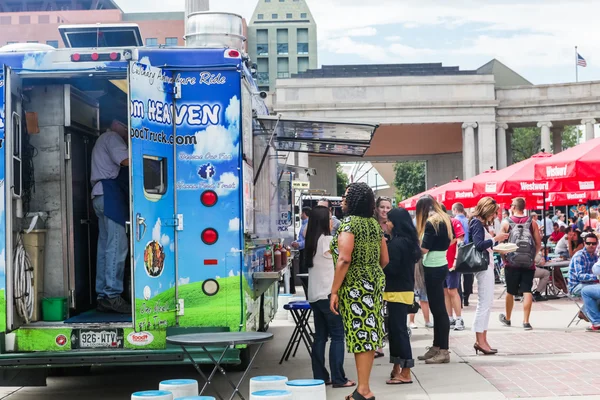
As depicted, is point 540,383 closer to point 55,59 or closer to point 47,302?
point 47,302

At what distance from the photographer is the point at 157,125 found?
24.6 feet

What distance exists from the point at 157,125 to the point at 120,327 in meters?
1.71

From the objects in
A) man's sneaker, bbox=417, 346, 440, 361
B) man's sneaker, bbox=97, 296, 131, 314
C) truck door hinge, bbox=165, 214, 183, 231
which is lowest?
man's sneaker, bbox=417, 346, 440, 361

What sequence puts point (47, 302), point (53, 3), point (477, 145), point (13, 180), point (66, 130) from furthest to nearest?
1. point (53, 3)
2. point (477, 145)
3. point (66, 130)
4. point (47, 302)
5. point (13, 180)

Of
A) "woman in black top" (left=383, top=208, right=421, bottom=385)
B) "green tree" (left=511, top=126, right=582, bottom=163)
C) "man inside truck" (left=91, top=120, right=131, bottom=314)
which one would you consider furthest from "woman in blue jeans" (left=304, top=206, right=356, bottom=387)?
"green tree" (left=511, top=126, right=582, bottom=163)

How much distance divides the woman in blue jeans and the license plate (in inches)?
74.9

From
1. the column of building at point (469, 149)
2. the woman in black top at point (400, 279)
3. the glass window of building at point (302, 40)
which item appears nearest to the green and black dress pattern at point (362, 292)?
the woman in black top at point (400, 279)

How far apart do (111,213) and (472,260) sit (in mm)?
4419

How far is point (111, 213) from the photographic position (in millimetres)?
8258

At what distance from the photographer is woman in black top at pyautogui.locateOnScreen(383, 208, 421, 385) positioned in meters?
8.55

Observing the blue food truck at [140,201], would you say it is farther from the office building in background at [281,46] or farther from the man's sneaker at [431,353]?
the office building in background at [281,46]

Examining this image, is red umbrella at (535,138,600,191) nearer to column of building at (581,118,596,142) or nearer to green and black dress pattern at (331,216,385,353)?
green and black dress pattern at (331,216,385,353)

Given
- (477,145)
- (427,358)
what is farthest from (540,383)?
(477,145)

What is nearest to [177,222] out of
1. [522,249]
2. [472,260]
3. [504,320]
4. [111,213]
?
[111,213]
